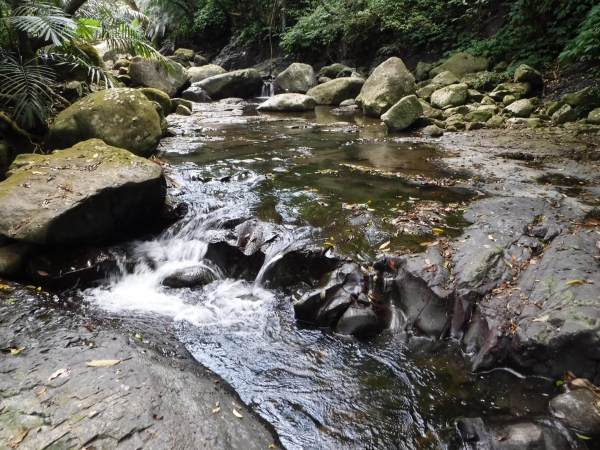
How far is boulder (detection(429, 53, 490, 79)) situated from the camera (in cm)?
1363

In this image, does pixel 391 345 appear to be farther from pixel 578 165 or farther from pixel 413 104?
pixel 413 104

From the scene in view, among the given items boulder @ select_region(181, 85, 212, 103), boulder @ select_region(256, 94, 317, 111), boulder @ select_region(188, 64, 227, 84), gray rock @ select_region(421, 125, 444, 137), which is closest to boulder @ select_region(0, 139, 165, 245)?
gray rock @ select_region(421, 125, 444, 137)

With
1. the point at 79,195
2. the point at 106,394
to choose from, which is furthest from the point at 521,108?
the point at 106,394

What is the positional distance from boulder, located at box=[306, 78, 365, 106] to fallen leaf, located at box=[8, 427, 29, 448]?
49.1ft

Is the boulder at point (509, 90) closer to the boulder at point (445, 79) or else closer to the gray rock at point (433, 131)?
the boulder at point (445, 79)

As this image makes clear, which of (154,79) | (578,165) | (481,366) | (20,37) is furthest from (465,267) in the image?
(154,79)

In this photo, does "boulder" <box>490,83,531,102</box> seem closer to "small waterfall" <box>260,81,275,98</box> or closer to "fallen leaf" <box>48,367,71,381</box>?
"small waterfall" <box>260,81,275,98</box>

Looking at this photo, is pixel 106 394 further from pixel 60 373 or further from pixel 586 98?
pixel 586 98

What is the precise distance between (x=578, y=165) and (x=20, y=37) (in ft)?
30.7

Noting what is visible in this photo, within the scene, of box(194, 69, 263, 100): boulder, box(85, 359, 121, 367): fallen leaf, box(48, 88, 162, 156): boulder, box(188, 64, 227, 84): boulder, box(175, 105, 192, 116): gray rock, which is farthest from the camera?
box(188, 64, 227, 84): boulder

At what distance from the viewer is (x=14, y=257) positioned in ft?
14.3

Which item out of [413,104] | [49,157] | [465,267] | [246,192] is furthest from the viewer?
[413,104]

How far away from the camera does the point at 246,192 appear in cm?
643

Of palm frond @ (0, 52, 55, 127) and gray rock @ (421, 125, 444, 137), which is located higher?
palm frond @ (0, 52, 55, 127)
